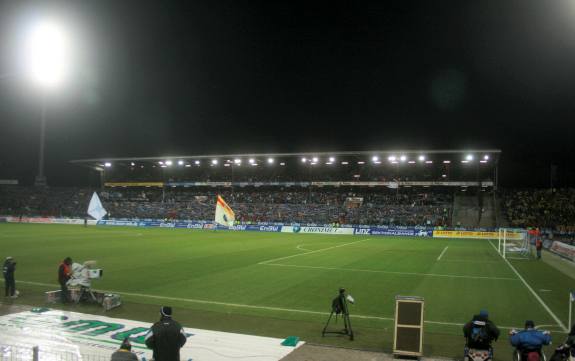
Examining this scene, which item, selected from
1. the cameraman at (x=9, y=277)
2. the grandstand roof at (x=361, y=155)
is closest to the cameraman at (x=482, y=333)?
the cameraman at (x=9, y=277)

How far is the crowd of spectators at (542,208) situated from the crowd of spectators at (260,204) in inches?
309

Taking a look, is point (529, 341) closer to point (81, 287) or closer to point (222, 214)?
point (81, 287)

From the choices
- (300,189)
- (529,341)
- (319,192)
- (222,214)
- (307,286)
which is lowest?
(307,286)

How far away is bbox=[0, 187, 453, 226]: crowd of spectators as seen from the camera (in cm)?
6103

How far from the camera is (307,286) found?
680 inches

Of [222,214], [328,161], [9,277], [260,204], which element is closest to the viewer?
[9,277]

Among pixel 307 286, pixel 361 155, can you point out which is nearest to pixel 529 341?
pixel 307 286

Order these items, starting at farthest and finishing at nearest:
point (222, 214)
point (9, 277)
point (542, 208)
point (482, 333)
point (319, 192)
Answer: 1. point (319, 192)
2. point (542, 208)
3. point (222, 214)
4. point (9, 277)
5. point (482, 333)

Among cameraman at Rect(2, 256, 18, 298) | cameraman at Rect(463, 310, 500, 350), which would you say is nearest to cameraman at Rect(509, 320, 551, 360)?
cameraman at Rect(463, 310, 500, 350)

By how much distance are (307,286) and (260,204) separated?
51.8 meters

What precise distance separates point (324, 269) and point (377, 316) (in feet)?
30.3

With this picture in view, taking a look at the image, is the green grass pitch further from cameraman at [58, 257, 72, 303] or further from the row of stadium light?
the row of stadium light

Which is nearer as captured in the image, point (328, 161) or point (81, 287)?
point (81, 287)

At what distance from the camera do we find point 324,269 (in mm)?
22000
